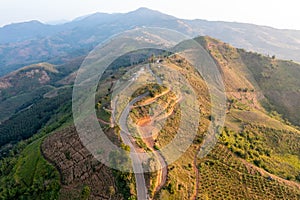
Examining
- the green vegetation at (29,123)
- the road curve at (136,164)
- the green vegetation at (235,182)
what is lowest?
the green vegetation at (29,123)

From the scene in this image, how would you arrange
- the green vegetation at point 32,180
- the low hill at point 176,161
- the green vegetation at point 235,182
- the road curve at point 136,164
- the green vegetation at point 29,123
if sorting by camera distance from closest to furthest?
the road curve at point 136,164 → the low hill at point 176,161 → the green vegetation at point 32,180 → the green vegetation at point 235,182 → the green vegetation at point 29,123

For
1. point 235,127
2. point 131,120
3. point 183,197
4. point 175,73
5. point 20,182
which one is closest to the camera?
point 183,197

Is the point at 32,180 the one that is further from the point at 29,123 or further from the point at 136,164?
the point at 29,123

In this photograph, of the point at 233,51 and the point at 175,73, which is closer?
the point at 175,73

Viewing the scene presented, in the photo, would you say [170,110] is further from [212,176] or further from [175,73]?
[175,73]

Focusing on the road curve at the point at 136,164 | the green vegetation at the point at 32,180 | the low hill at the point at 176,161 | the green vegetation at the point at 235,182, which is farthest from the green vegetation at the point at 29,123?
the green vegetation at the point at 235,182

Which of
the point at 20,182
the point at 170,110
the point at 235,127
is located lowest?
the point at 20,182

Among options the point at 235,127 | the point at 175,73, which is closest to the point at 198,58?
the point at 175,73

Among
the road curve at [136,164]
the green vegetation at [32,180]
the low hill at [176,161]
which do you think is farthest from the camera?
the green vegetation at [32,180]

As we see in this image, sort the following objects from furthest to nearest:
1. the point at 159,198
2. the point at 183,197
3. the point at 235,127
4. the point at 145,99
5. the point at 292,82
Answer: the point at 292,82 < the point at 235,127 < the point at 145,99 < the point at 183,197 < the point at 159,198

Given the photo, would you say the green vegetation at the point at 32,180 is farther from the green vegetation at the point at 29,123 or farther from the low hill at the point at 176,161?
the green vegetation at the point at 29,123

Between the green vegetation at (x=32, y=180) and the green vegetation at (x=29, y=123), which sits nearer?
the green vegetation at (x=32, y=180)
